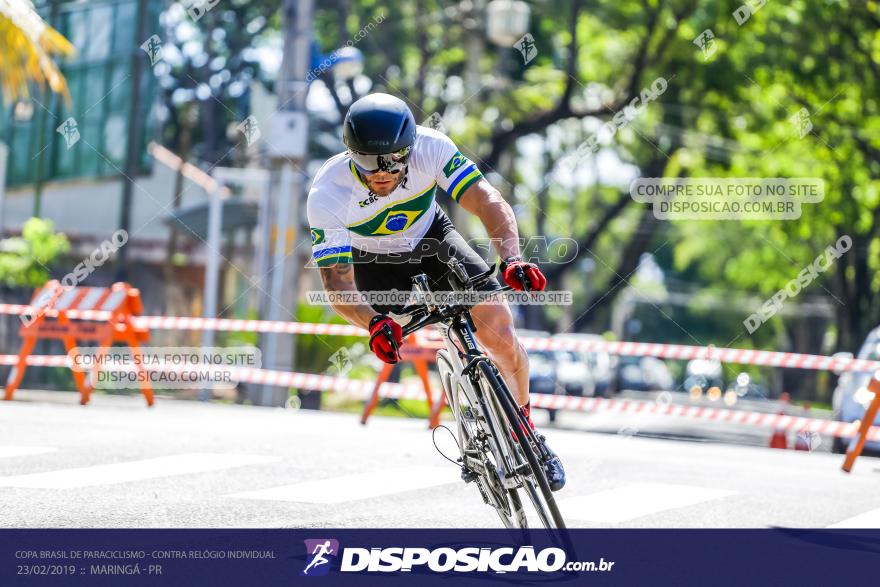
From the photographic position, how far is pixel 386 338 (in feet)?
17.6

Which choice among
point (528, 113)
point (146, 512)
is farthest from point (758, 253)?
point (146, 512)

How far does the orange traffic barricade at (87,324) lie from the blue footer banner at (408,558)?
8.49 metres

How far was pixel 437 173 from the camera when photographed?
6094 mm

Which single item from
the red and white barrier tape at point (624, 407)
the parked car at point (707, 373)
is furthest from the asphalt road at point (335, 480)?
the parked car at point (707, 373)

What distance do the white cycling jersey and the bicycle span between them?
20.6 inches

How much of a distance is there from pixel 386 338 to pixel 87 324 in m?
10.1

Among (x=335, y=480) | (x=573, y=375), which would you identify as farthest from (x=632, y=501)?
(x=573, y=375)

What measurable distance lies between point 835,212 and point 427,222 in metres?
26.6

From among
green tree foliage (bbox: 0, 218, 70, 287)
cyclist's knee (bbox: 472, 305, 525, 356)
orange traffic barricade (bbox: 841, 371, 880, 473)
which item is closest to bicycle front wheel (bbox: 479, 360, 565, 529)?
cyclist's knee (bbox: 472, 305, 525, 356)

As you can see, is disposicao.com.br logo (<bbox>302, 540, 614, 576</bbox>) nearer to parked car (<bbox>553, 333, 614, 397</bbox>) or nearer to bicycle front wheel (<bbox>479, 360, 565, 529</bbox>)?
bicycle front wheel (<bbox>479, 360, 565, 529</bbox>)

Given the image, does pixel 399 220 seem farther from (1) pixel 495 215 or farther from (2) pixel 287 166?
(2) pixel 287 166

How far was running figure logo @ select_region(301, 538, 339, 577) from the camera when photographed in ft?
17.9

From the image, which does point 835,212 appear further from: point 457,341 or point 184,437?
point 457,341

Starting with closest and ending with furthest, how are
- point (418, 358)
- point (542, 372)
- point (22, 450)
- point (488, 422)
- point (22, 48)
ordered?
1. point (488, 422)
2. point (22, 450)
3. point (22, 48)
4. point (418, 358)
5. point (542, 372)
